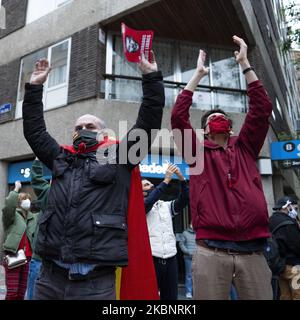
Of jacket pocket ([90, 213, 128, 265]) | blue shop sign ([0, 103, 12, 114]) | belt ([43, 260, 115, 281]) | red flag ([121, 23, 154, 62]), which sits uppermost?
blue shop sign ([0, 103, 12, 114])

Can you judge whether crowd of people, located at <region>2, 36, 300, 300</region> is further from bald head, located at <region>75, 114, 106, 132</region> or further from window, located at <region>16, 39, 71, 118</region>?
window, located at <region>16, 39, 71, 118</region>

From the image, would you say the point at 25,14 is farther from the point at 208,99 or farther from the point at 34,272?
the point at 34,272

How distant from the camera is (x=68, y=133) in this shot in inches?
378

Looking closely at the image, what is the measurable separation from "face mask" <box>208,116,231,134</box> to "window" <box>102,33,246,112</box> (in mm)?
7090

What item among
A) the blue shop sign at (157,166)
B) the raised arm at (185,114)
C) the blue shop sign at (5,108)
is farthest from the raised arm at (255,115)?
the blue shop sign at (5,108)

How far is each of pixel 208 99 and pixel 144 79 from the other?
800cm

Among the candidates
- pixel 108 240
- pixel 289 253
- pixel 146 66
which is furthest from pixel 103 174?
pixel 289 253

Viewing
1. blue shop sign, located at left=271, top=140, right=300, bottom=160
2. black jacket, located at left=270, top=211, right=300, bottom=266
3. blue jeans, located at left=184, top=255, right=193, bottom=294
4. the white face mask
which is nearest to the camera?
black jacket, located at left=270, top=211, right=300, bottom=266

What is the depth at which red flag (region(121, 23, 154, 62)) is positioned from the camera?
2688 millimetres

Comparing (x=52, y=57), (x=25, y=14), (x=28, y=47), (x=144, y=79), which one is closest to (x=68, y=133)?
Result: (x=52, y=57)

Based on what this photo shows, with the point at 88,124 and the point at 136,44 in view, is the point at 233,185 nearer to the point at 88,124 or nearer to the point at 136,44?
the point at 88,124

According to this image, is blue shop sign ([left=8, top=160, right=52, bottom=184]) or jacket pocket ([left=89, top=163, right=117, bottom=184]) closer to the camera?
jacket pocket ([left=89, top=163, right=117, bottom=184])

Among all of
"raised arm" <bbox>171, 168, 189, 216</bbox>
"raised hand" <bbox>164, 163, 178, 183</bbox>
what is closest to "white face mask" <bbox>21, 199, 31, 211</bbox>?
"raised arm" <bbox>171, 168, 189, 216</bbox>

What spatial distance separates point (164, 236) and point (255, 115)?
2.27 m
